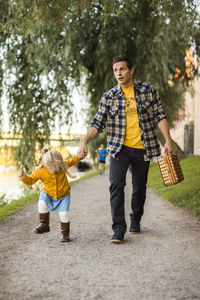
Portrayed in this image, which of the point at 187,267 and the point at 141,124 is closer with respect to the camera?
the point at 187,267

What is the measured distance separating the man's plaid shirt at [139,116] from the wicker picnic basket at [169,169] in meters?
0.18

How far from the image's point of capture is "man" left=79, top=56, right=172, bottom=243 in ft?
14.0

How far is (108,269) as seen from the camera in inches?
122

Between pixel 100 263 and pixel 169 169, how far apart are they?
1.39 m

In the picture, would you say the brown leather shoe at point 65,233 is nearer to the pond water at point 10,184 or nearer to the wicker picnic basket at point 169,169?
the wicker picnic basket at point 169,169

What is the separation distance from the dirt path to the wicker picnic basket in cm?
65

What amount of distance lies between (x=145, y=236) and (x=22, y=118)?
230 inches

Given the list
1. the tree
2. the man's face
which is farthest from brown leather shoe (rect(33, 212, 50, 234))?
the tree

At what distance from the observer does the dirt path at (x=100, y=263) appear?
8.61 feet

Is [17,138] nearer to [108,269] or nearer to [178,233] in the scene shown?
[178,233]

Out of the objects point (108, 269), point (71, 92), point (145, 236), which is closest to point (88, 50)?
point (71, 92)

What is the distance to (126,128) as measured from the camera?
4305mm

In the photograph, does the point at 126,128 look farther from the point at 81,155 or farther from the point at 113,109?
the point at 81,155

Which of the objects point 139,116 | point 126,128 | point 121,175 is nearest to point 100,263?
point 121,175
